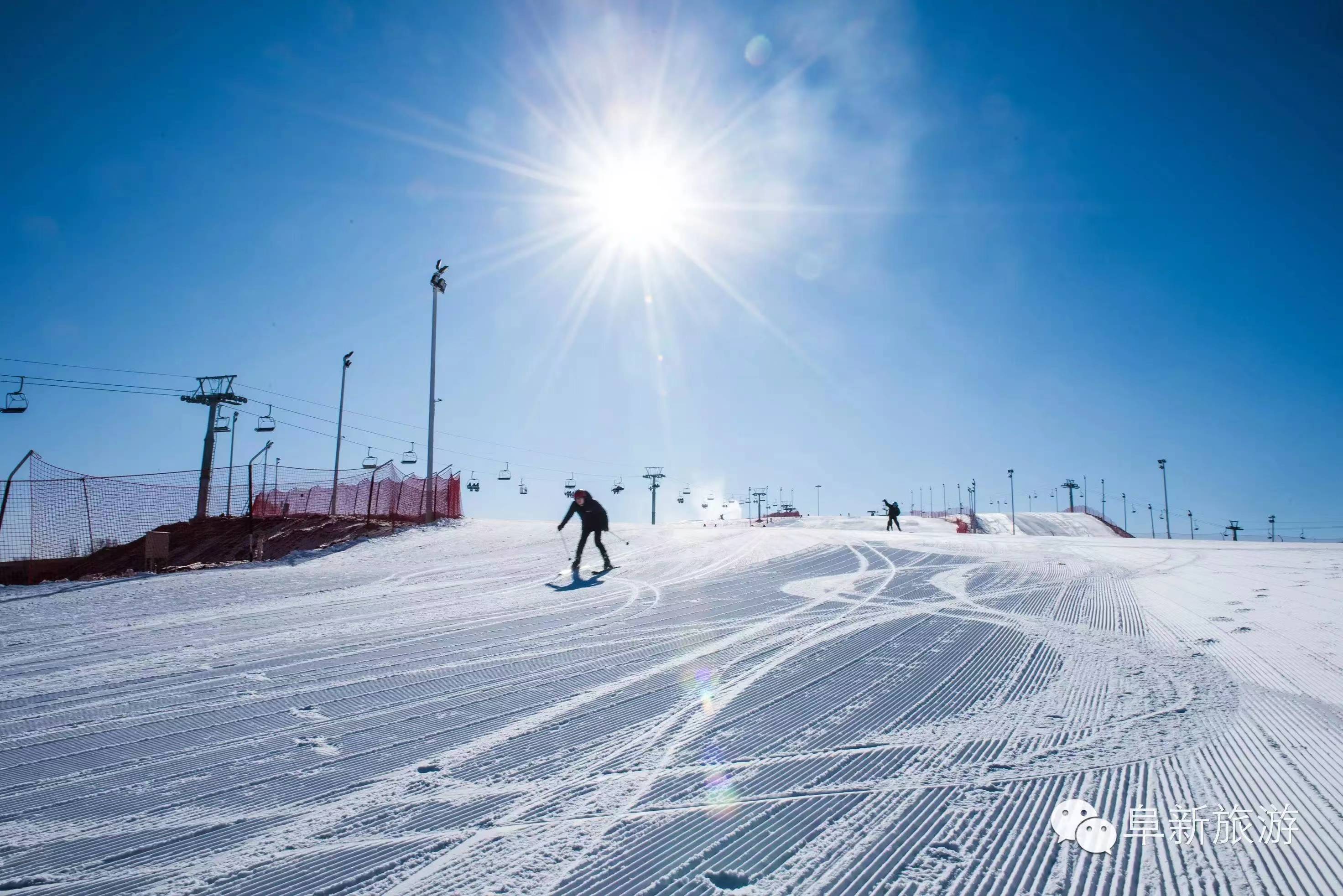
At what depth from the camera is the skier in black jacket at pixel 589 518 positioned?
11702 millimetres

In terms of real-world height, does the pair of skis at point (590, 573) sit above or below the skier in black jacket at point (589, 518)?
below

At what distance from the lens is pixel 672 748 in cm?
313

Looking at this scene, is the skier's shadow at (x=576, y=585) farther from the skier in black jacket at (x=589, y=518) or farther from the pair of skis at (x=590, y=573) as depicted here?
the skier in black jacket at (x=589, y=518)

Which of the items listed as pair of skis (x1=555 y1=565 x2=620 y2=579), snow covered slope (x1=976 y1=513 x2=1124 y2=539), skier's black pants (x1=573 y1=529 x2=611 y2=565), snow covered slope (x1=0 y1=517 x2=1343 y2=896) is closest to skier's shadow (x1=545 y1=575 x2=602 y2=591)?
pair of skis (x1=555 y1=565 x2=620 y2=579)

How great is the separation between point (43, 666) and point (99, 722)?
213 cm

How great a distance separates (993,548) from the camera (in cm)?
1399

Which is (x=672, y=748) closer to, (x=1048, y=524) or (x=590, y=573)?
(x=590, y=573)

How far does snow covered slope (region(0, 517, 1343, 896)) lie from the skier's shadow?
203 centimetres

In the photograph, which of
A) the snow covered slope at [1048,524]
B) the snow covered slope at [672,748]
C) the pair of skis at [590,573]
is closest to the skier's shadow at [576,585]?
the pair of skis at [590,573]

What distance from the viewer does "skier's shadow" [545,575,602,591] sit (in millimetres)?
9180

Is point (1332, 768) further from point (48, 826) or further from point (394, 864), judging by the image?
point (48, 826)

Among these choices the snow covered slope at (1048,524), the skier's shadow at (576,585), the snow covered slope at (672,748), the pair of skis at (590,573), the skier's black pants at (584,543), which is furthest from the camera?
the snow covered slope at (1048,524)

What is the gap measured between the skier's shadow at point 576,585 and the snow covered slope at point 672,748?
2028 mm

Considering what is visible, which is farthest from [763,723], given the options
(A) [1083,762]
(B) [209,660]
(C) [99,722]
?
(B) [209,660]
